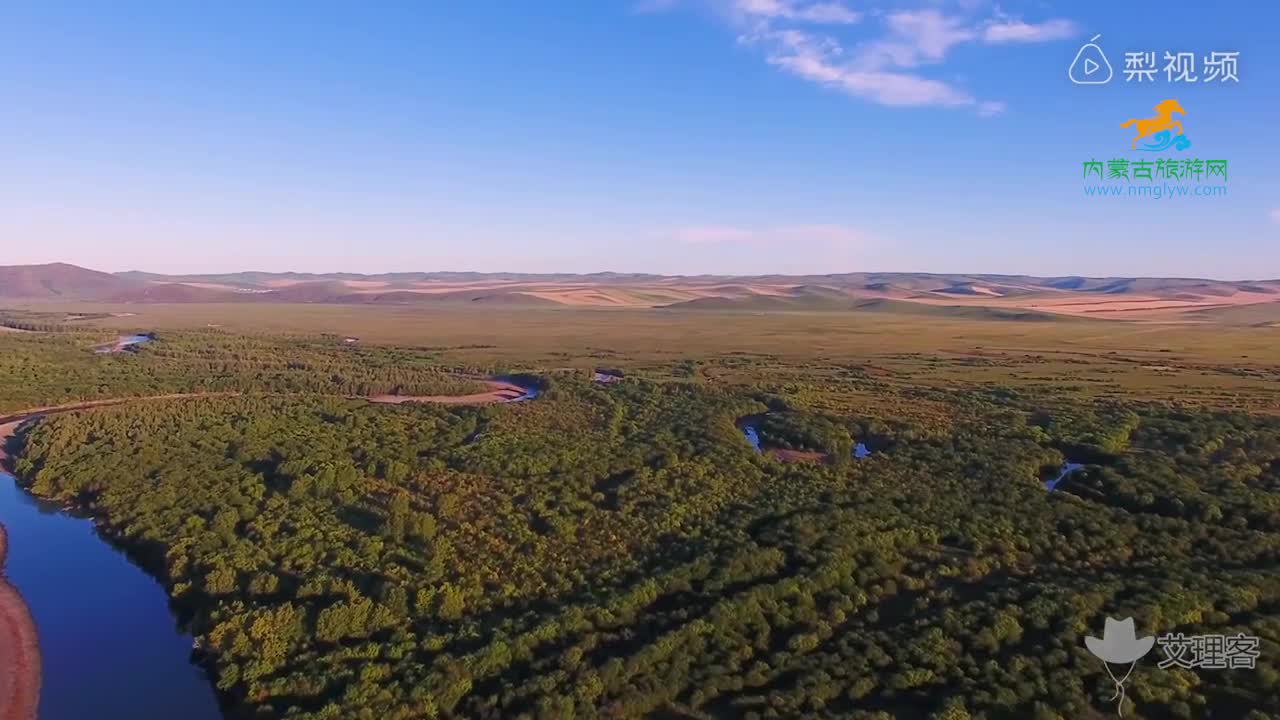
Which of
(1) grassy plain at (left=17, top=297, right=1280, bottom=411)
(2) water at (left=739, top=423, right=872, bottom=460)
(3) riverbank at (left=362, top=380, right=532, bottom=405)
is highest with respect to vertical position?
(1) grassy plain at (left=17, top=297, right=1280, bottom=411)

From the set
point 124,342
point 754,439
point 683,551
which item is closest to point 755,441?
point 754,439

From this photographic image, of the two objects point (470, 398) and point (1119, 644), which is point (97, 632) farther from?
point (470, 398)

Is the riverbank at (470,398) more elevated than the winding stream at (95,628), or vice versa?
the riverbank at (470,398)

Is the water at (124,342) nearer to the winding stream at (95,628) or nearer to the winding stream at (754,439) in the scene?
the winding stream at (95,628)

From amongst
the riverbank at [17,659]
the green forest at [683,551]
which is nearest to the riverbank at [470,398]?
the green forest at [683,551]

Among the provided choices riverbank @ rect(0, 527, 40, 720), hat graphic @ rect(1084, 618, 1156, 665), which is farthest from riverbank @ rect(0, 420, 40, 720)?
hat graphic @ rect(1084, 618, 1156, 665)

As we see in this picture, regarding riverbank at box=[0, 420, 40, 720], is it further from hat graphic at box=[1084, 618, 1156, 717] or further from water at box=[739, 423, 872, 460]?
water at box=[739, 423, 872, 460]
